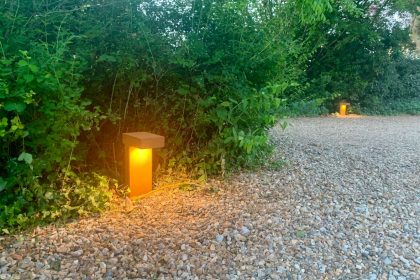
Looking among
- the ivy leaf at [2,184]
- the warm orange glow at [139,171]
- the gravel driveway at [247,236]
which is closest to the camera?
the gravel driveway at [247,236]

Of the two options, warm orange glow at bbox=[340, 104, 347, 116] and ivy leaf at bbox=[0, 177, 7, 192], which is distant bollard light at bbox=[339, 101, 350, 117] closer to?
warm orange glow at bbox=[340, 104, 347, 116]

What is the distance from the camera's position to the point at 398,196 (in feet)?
8.47

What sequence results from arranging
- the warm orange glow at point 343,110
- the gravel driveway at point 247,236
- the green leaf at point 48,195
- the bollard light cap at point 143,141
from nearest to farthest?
the gravel driveway at point 247,236 < the green leaf at point 48,195 < the bollard light cap at point 143,141 < the warm orange glow at point 343,110

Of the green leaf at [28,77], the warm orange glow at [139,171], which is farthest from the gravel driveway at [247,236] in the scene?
the green leaf at [28,77]

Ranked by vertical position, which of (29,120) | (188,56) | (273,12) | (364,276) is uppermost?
(273,12)

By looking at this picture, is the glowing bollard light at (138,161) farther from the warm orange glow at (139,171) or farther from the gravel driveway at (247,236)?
the gravel driveway at (247,236)

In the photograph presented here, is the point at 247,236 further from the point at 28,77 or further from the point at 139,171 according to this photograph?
the point at 28,77

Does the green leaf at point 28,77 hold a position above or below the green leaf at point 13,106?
above

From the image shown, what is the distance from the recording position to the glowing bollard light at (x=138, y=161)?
2234mm

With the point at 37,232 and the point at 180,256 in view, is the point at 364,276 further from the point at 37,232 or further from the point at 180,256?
the point at 37,232

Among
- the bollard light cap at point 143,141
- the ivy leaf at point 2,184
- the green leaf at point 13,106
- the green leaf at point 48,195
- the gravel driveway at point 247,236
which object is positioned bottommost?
the gravel driveway at point 247,236

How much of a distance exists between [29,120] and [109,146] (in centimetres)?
77

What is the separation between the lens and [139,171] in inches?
92.0

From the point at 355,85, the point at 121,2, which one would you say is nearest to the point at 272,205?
the point at 121,2
